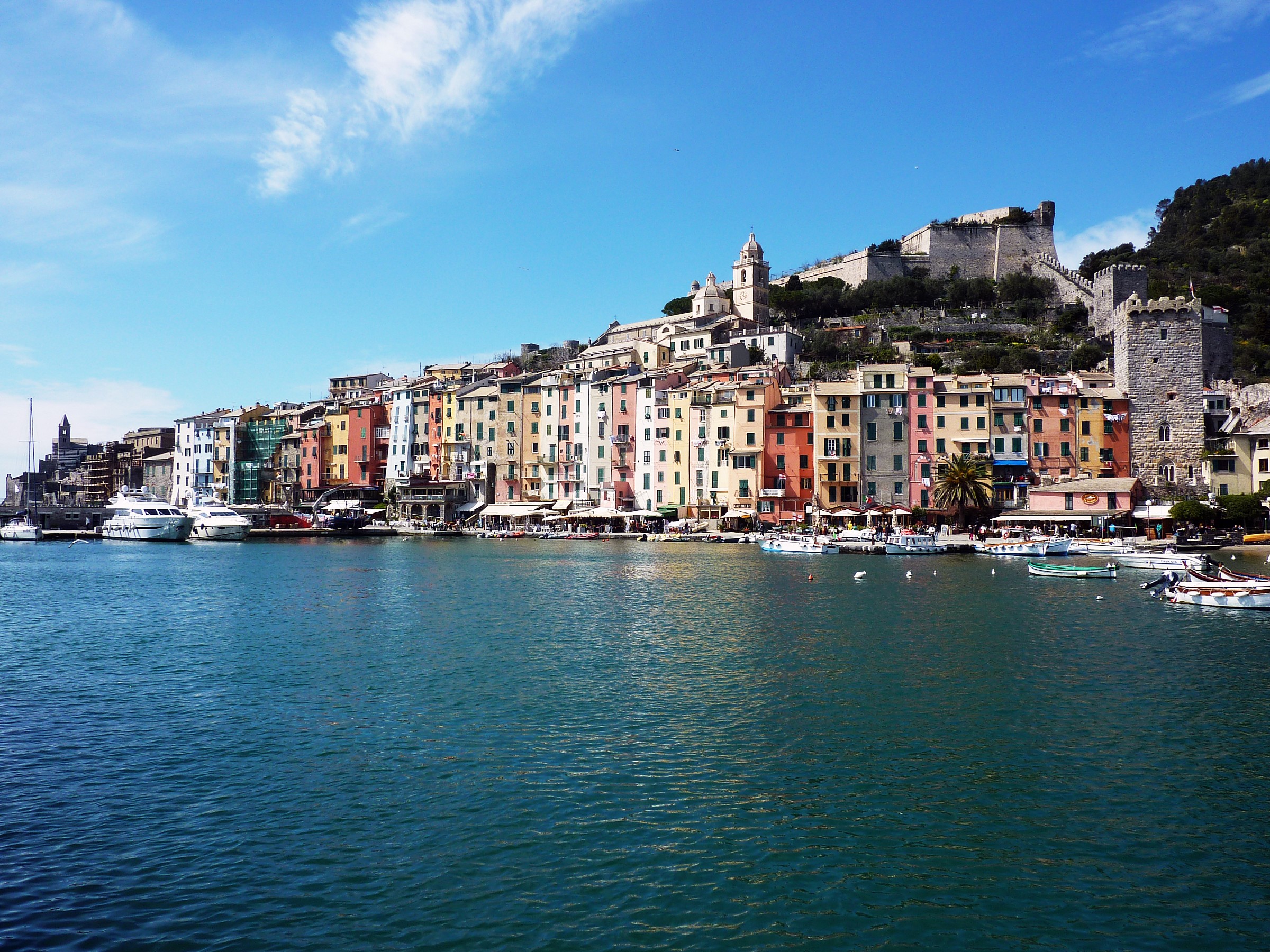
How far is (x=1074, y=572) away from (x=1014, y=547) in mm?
12209

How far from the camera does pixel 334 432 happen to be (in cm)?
10656

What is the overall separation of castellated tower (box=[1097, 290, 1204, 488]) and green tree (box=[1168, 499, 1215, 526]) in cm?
725

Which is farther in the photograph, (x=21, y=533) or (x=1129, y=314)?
(x=21, y=533)

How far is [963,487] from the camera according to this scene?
2557 inches

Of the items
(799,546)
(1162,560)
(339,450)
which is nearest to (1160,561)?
(1162,560)

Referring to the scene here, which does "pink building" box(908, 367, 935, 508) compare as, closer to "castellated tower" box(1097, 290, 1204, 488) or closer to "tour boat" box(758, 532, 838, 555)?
"tour boat" box(758, 532, 838, 555)

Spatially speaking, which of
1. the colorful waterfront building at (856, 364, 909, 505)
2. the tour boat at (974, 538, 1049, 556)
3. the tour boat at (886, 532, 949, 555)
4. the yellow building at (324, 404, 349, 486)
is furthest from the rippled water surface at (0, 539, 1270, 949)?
the yellow building at (324, 404, 349, 486)

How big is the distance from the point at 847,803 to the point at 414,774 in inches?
251

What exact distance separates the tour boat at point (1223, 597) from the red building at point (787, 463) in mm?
40344

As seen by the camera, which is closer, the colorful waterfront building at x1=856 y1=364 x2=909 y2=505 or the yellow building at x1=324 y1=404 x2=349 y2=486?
the colorful waterfront building at x1=856 y1=364 x2=909 y2=505

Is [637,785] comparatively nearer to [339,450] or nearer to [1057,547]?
[1057,547]

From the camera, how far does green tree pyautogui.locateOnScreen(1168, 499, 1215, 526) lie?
2360 inches

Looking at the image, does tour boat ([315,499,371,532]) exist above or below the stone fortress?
below

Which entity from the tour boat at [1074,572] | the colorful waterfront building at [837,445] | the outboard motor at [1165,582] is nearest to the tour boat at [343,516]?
the colorful waterfront building at [837,445]
